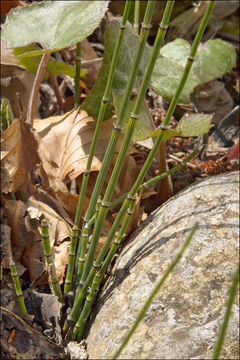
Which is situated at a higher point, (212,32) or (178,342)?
(212,32)

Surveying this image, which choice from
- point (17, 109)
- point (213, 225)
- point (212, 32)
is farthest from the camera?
point (212, 32)

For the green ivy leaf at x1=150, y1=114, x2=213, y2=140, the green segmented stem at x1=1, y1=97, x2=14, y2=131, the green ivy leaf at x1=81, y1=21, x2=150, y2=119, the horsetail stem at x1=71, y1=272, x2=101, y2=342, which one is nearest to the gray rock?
the horsetail stem at x1=71, y1=272, x2=101, y2=342

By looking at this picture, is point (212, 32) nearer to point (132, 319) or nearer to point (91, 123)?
point (91, 123)

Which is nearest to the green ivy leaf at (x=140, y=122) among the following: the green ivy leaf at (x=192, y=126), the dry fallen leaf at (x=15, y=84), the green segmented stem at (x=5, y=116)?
the green ivy leaf at (x=192, y=126)

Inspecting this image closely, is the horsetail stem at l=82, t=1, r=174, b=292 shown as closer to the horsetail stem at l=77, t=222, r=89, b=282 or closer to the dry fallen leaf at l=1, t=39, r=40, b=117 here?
the horsetail stem at l=77, t=222, r=89, b=282

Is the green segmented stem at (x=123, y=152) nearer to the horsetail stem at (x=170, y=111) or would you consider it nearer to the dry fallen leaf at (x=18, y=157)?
the horsetail stem at (x=170, y=111)

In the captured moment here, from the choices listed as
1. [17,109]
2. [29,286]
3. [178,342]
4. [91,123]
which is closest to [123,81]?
[91,123]

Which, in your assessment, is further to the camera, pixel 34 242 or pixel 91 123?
pixel 91 123
